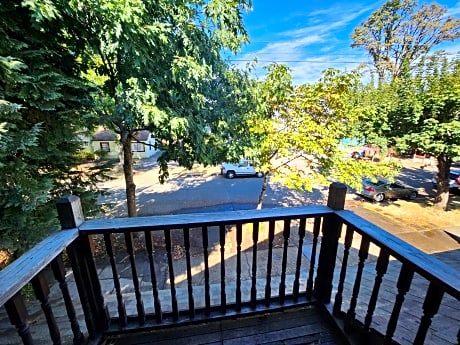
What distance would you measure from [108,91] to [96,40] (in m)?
0.94

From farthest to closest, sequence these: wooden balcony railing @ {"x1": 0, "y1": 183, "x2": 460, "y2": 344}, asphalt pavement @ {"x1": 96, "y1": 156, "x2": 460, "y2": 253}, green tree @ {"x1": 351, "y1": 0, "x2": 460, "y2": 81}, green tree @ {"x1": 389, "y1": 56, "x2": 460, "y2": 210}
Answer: green tree @ {"x1": 351, "y1": 0, "x2": 460, "y2": 81}, asphalt pavement @ {"x1": 96, "y1": 156, "x2": 460, "y2": 253}, green tree @ {"x1": 389, "y1": 56, "x2": 460, "y2": 210}, wooden balcony railing @ {"x1": 0, "y1": 183, "x2": 460, "y2": 344}

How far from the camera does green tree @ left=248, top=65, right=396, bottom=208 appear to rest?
5695 mm

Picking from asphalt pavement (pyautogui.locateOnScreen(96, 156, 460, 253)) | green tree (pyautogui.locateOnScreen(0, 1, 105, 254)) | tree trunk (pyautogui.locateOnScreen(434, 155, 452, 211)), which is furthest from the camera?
tree trunk (pyautogui.locateOnScreen(434, 155, 452, 211))

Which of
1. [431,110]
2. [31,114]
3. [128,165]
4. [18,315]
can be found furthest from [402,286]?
[431,110]

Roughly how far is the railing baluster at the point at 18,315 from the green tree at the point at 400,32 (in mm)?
20442

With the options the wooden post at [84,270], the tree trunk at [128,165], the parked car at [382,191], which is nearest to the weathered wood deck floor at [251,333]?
the wooden post at [84,270]

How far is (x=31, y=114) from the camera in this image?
2.94 metres

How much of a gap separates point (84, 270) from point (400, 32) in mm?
A: 23201

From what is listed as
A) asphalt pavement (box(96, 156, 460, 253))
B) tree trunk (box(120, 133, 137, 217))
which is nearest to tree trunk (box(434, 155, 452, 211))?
asphalt pavement (box(96, 156, 460, 253))

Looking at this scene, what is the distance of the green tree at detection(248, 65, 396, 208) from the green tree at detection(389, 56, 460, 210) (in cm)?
218

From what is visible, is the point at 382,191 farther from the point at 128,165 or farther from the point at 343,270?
the point at 128,165

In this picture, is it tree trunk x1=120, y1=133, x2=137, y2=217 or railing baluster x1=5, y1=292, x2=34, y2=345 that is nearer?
railing baluster x1=5, y1=292, x2=34, y2=345

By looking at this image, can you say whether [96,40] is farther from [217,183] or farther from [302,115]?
[217,183]

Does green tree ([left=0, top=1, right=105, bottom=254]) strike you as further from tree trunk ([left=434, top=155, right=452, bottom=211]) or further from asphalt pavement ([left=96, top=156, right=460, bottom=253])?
tree trunk ([left=434, top=155, right=452, bottom=211])
